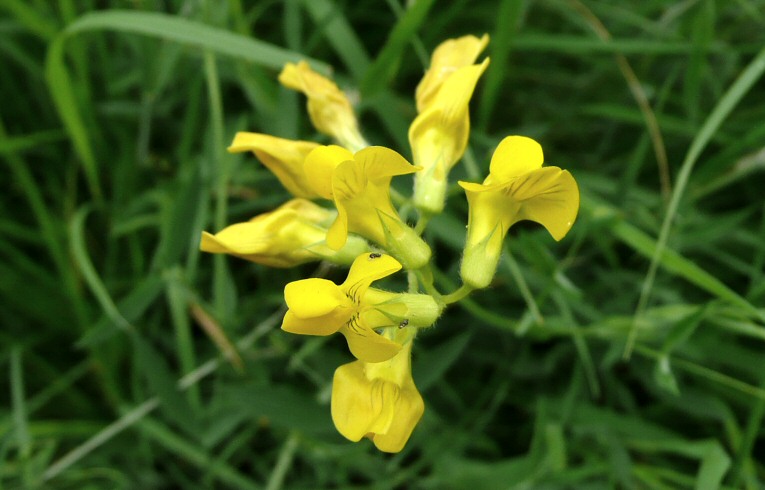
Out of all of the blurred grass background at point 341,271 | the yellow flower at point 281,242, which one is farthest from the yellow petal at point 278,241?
the blurred grass background at point 341,271

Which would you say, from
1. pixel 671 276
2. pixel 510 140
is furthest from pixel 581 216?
pixel 510 140

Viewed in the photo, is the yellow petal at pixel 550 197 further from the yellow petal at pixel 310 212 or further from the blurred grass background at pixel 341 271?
the blurred grass background at pixel 341 271

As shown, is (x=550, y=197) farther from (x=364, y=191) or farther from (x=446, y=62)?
(x=446, y=62)

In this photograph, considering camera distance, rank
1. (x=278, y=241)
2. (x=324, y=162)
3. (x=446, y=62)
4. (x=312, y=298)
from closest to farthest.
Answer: (x=312, y=298)
(x=324, y=162)
(x=278, y=241)
(x=446, y=62)

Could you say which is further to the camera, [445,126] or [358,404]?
[445,126]

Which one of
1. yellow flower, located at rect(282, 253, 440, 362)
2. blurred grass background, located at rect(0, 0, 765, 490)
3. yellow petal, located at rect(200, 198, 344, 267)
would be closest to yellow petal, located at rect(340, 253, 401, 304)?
yellow flower, located at rect(282, 253, 440, 362)

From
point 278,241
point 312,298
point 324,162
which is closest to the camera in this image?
point 312,298

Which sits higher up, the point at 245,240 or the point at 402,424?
the point at 245,240

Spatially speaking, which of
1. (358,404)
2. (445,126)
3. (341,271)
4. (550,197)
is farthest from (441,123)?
(341,271)
